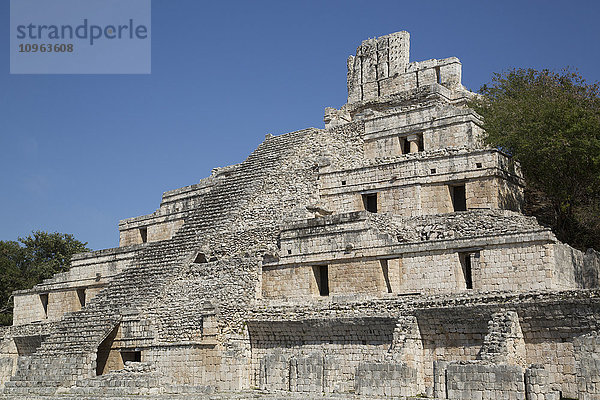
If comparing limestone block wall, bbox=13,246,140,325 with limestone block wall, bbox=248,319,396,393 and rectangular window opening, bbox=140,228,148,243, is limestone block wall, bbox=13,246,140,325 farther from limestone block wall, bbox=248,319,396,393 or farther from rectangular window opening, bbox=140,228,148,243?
limestone block wall, bbox=248,319,396,393

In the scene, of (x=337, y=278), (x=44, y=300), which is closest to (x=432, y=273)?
(x=337, y=278)

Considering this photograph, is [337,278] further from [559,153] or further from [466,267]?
[559,153]

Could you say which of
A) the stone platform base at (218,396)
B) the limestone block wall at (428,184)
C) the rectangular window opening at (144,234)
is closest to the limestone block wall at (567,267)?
the limestone block wall at (428,184)

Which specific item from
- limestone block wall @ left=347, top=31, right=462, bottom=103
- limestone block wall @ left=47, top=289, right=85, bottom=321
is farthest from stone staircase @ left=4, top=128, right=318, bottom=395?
limestone block wall @ left=347, top=31, right=462, bottom=103

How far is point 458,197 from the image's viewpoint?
87.6 feet

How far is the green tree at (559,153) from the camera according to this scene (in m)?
25.2

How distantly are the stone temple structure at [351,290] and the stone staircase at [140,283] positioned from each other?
0.25ft

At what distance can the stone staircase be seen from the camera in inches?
953

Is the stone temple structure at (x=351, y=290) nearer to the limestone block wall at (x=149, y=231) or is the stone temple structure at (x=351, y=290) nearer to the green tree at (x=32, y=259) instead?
the limestone block wall at (x=149, y=231)

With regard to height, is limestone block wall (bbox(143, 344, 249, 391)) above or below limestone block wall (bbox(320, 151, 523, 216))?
below

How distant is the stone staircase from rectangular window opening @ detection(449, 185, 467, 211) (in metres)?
7.49

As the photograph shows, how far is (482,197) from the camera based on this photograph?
1002 inches

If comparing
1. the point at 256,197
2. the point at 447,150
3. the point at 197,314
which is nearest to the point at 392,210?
the point at 447,150

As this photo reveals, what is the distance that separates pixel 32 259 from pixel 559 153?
3476 centimetres
